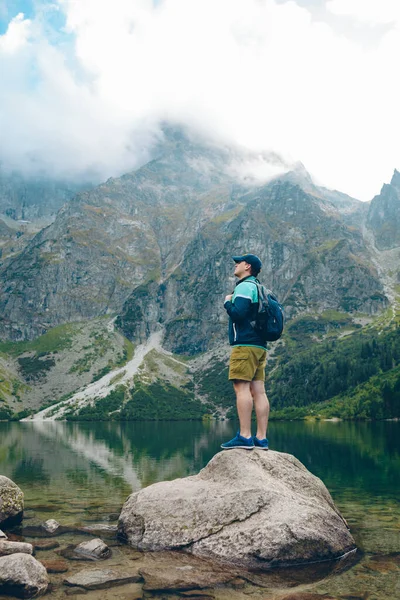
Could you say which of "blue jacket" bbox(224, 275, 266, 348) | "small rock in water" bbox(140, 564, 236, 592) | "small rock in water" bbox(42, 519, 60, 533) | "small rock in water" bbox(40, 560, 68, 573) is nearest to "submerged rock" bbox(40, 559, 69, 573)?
"small rock in water" bbox(40, 560, 68, 573)

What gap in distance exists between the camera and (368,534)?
46.9 ft

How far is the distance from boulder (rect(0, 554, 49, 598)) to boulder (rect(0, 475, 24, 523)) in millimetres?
6317

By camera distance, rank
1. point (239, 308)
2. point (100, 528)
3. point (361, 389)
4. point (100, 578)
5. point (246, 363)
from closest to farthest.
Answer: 1. point (100, 578)
2. point (239, 308)
3. point (246, 363)
4. point (100, 528)
5. point (361, 389)

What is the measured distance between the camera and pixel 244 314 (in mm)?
13953

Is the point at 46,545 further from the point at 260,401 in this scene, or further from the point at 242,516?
the point at 260,401

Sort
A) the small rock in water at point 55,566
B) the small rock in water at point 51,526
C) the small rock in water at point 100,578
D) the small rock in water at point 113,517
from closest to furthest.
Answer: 1. the small rock in water at point 100,578
2. the small rock in water at point 55,566
3. the small rock in water at point 51,526
4. the small rock in water at point 113,517

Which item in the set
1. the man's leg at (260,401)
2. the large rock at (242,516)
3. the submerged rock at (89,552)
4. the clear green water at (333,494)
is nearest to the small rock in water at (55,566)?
the submerged rock at (89,552)

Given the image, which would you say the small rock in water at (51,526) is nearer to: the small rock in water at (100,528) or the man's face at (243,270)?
the small rock in water at (100,528)

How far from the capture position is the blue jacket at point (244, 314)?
13945 mm

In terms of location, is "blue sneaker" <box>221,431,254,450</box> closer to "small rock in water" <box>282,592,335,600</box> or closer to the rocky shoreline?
the rocky shoreline

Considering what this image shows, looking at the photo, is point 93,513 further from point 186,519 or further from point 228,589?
point 228,589

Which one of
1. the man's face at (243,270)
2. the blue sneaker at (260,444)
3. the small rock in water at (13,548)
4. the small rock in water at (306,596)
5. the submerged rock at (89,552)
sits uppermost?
the man's face at (243,270)

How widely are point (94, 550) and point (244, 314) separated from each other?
7727 millimetres

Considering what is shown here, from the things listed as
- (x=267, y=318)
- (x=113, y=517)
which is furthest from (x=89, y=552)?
(x=267, y=318)
